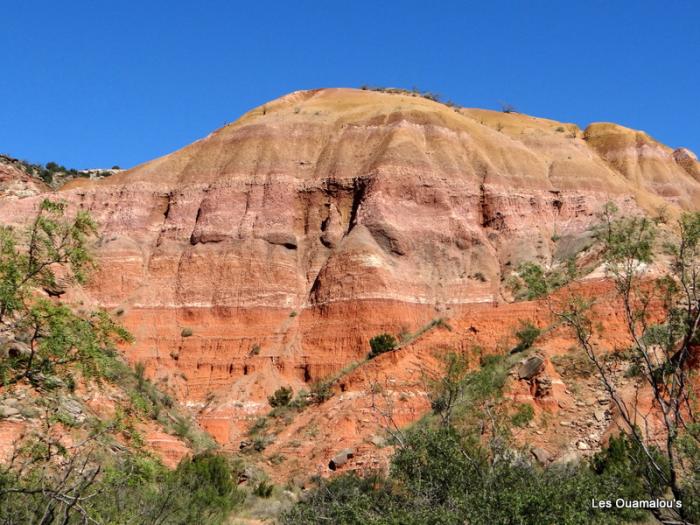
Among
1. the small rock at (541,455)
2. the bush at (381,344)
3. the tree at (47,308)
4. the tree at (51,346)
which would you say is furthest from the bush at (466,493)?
the bush at (381,344)

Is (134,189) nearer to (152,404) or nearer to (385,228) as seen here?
(385,228)

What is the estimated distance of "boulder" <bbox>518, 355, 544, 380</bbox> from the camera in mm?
29031

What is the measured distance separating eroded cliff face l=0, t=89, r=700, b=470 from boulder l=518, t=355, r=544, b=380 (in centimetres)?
751

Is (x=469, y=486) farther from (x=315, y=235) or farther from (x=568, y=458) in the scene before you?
(x=315, y=235)

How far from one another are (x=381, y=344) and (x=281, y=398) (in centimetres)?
620

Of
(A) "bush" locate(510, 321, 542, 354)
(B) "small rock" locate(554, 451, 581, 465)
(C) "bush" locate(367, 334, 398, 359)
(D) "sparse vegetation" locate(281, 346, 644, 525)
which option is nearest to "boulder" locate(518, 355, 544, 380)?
(D) "sparse vegetation" locate(281, 346, 644, 525)

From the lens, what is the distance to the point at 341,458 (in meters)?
30.6

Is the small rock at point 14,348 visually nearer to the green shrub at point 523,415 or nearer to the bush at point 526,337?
the green shrub at point 523,415

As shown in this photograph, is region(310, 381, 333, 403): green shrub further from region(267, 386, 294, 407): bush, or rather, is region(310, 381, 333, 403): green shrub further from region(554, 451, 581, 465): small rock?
region(554, 451, 581, 465): small rock

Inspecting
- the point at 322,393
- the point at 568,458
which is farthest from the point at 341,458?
the point at 568,458

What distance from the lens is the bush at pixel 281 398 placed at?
41.1 m

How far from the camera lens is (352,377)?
3725 cm

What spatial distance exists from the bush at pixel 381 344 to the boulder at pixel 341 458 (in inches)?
391

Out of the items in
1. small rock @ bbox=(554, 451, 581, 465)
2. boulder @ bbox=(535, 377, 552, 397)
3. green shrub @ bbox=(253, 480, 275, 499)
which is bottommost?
green shrub @ bbox=(253, 480, 275, 499)
